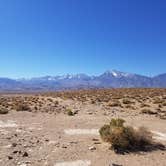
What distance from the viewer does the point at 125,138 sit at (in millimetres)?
14102

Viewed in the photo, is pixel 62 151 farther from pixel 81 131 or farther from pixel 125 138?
pixel 81 131

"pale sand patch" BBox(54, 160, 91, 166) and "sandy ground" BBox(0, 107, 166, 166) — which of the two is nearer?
"pale sand patch" BBox(54, 160, 91, 166)

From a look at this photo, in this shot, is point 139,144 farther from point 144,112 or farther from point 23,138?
point 144,112

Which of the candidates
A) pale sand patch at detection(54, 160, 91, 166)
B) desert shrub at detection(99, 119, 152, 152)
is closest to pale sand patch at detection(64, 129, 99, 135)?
desert shrub at detection(99, 119, 152, 152)

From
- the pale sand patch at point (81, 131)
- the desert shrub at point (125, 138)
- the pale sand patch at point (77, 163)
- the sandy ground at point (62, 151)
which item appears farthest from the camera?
the pale sand patch at point (81, 131)

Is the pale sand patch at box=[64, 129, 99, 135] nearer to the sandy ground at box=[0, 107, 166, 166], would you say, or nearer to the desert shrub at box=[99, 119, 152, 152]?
the sandy ground at box=[0, 107, 166, 166]

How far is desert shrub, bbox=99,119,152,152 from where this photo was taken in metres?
13.9

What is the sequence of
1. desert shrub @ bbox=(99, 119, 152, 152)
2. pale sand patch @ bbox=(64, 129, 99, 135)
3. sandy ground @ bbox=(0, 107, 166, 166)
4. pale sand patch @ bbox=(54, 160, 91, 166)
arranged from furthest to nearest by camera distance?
pale sand patch @ bbox=(64, 129, 99, 135)
desert shrub @ bbox=(99, 119, 152, 152)
sandy ground @ bbox=(0, 107, 166, 166)
pale sand patch @ bbox=(54, 160, 91, 166)

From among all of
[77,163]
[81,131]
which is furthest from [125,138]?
A: [81,131]

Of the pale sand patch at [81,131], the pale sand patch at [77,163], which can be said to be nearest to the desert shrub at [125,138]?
the pale sand patch at [77,163]

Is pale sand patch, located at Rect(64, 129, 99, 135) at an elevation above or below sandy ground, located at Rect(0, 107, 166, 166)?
above

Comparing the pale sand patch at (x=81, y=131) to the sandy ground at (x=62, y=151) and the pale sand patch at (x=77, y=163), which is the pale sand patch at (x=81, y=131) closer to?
the sandy ground at (x=62, y=151)

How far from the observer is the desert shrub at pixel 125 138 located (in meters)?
13.9

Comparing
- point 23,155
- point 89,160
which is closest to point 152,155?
point 89,160
